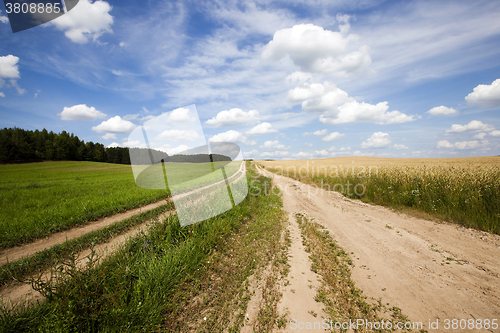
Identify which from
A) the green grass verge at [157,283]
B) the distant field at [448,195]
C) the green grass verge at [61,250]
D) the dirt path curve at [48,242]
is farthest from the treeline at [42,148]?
the distant field at [448,195]

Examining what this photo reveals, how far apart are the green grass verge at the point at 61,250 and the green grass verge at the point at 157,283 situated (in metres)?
0.64

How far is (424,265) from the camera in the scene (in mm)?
5047

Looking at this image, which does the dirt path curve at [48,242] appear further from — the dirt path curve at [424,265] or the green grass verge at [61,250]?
the dirt path curve at [424,265]

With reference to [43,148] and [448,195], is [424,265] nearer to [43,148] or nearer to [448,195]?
[448,195]

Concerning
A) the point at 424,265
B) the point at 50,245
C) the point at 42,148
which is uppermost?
the point at 42,148

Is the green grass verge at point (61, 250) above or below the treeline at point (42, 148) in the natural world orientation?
below

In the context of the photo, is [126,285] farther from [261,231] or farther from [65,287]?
[261,231]

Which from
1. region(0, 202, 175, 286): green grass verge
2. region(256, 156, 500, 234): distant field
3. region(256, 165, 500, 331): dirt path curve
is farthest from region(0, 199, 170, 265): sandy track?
region(256, 156, 500, 234): distant field

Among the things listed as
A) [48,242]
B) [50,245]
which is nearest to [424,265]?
[50,245]

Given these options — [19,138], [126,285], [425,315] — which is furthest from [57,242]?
[19,138]

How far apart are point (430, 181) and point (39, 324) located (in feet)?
47.8

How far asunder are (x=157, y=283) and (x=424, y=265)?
644 cm

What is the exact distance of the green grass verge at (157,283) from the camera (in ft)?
9.32

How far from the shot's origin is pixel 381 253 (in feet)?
18.9
